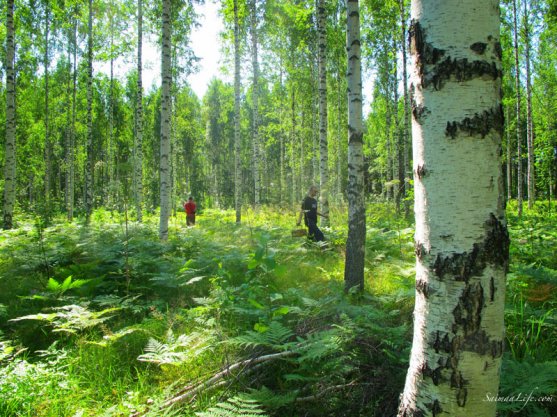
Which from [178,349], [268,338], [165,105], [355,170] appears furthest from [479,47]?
[165,105]

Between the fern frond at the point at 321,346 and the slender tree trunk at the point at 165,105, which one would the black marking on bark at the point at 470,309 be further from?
the slender tree trunk at the point at 165,105

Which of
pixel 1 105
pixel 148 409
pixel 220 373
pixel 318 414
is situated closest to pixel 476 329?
pixel 318 414

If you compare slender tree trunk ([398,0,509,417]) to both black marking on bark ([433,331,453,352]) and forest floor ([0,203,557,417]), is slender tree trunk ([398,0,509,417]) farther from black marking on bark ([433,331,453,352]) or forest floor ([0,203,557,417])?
forest floor ([0,203,557,417])

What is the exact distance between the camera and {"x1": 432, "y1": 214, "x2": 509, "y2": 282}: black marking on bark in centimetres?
123

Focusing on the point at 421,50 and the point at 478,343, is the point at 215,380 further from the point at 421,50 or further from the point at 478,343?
the point at 421,50

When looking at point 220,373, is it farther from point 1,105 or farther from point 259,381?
point 1,105

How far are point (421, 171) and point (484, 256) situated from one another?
0.40 m

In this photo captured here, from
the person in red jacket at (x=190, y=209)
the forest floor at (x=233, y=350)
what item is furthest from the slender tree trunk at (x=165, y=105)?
the person in red jacket at (x=190, y=209)

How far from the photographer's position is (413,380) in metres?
1.40

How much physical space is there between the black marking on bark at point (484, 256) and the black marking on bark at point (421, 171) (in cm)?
29

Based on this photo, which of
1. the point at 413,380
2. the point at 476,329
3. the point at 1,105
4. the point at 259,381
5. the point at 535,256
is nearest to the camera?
the point at 476,329

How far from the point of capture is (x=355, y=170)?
482 centimetres

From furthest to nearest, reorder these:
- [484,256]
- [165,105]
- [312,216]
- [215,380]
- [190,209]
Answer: [190,209], [165,105], [312,216], [215,380], [484,256]

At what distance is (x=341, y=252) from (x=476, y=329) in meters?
6.02
